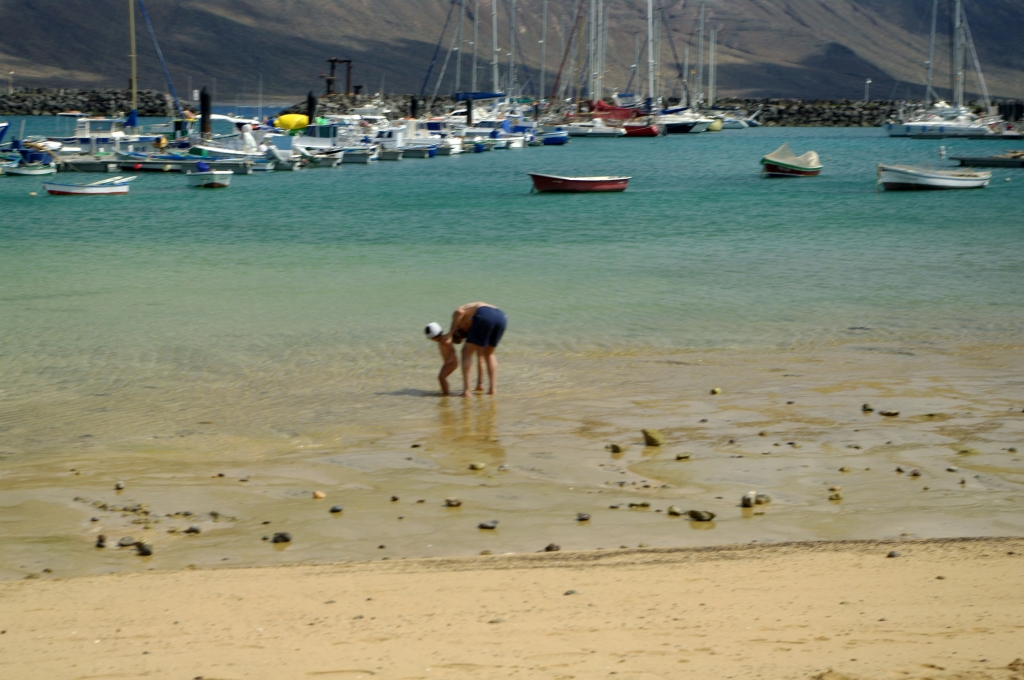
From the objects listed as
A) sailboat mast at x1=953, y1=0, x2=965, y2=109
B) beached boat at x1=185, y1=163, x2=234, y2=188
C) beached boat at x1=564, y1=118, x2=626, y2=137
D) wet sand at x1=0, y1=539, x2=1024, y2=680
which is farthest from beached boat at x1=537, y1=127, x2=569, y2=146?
wet sand at x1=0, y1=539, x2=1024, y2=680

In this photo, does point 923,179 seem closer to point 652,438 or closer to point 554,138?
point 652,438

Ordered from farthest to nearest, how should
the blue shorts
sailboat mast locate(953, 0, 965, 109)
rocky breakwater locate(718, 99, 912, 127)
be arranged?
rocky breakwater locate(718, 99, 912, 127), sailboat mast locate(953, 0, 965, 109), the blue shorts

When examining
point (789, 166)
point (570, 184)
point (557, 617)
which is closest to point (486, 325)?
point (557, 617)

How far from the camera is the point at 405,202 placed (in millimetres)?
40375

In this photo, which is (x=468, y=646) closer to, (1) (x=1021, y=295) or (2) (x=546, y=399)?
(2) (x=546, y=399)

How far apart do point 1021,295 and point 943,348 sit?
558 centimetres

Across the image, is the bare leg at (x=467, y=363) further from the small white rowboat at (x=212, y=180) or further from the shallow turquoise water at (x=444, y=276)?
the small white rowboat at (x=212, y=180)

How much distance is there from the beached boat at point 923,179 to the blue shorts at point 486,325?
3443cm

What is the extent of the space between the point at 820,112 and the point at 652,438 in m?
153

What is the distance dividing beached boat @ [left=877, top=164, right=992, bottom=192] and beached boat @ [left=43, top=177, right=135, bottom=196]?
28.2 m

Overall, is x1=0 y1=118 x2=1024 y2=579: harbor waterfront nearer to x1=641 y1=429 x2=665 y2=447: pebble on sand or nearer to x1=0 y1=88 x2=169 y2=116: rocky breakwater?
x1=641 y1=429 x2=665 y2=447: pebble on sand

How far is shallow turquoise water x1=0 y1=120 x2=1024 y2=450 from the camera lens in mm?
14477

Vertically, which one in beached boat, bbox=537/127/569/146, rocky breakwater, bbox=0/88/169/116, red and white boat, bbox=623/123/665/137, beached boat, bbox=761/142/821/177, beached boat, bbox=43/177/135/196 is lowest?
beached boat, bbox=43/177/135/196

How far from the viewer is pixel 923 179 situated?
1639 inches
